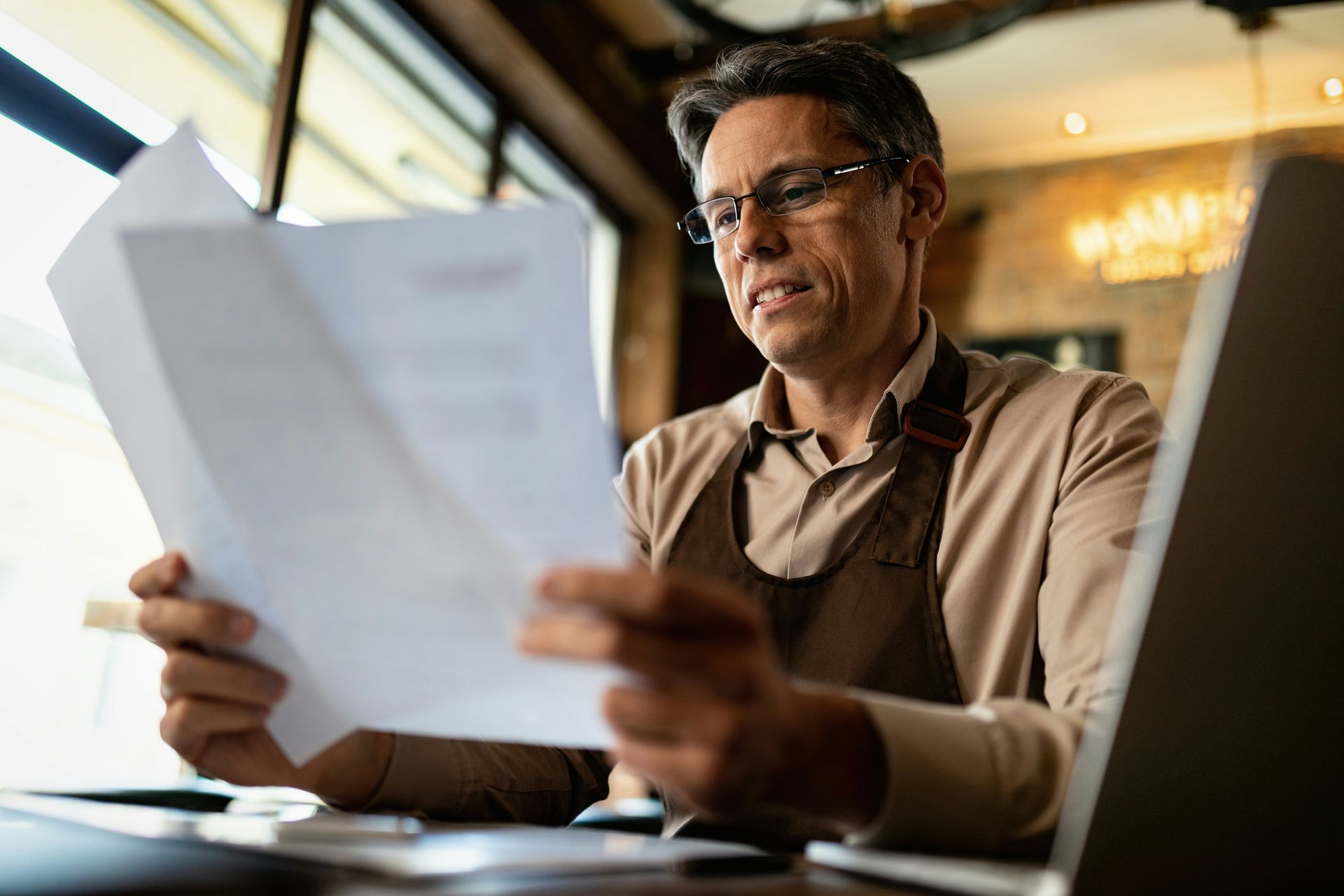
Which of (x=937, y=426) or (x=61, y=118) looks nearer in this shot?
(x=937, y=426)

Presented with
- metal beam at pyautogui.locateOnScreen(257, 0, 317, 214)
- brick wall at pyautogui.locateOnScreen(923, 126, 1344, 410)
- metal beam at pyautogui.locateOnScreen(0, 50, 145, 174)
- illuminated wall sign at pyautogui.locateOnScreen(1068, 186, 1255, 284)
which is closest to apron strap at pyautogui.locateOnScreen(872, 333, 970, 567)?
metal beam at pyautogui.locateOnScreen(0, 50, 145, 174)

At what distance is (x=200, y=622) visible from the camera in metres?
0.64

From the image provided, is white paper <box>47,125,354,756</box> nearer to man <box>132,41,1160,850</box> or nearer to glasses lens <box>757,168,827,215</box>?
man <box>132,41,1160,850</box>

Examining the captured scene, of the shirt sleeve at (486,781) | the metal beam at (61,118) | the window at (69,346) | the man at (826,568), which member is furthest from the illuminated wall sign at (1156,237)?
the shirt sleeve at (486,781)

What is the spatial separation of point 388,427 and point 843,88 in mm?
1000

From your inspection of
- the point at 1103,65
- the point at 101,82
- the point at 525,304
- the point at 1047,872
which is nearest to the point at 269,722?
the point at 525,304

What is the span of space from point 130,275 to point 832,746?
0.48 meters

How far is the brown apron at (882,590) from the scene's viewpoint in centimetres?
99

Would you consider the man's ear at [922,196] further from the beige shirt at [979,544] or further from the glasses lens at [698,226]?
the glasses lens at [698,226]

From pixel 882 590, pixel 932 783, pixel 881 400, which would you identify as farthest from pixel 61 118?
pixel 932 783

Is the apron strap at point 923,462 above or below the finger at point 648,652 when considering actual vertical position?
above

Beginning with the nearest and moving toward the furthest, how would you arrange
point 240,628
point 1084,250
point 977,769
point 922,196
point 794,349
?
1. point 977,769
2. point 240,628
3. point 794,349
4. point 922,196
5. point 1084,250

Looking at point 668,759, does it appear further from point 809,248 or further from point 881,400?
point 809,248

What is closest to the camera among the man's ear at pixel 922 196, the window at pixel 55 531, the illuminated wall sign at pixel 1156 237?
the man's ear at pixel 922 196
